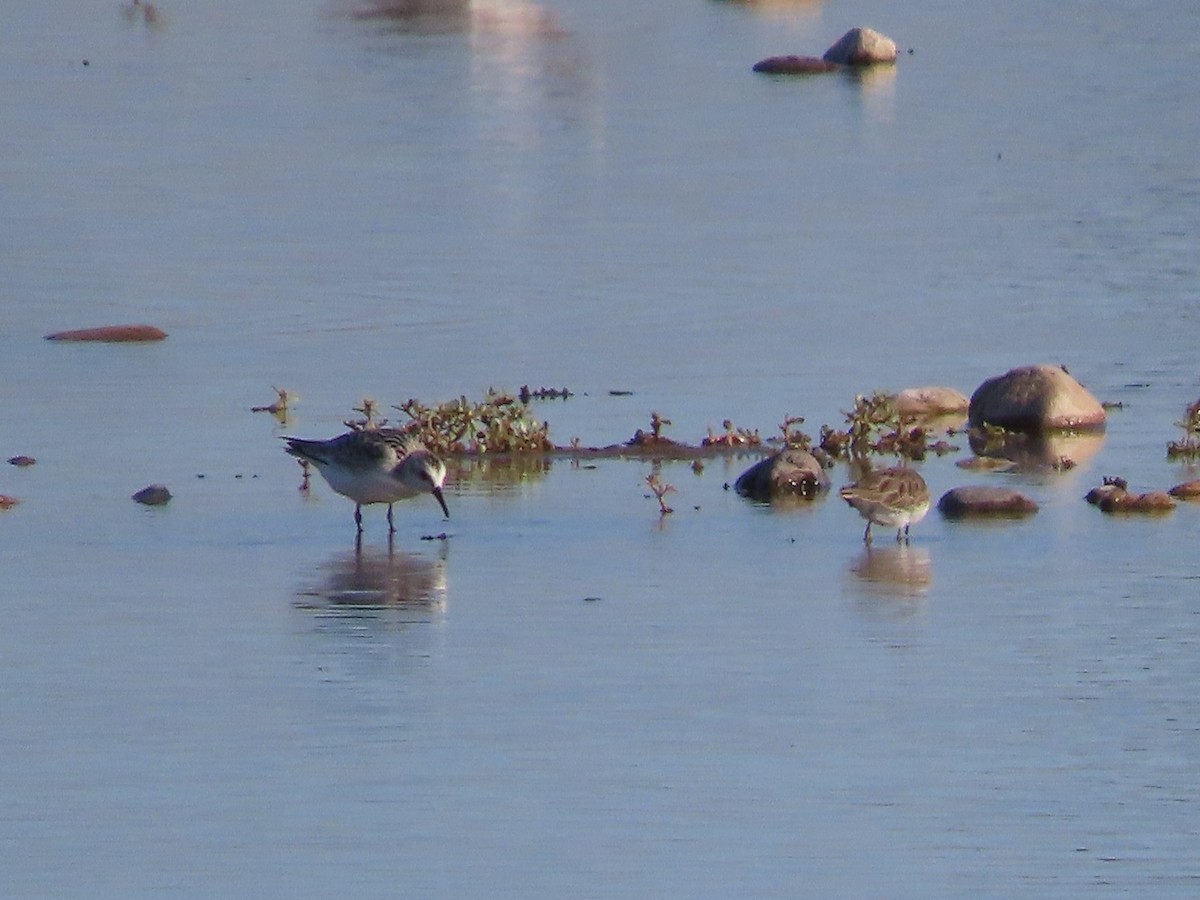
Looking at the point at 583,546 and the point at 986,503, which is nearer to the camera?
the point at 583,546

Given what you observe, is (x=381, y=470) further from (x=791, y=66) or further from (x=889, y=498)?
(x=791, y=66)

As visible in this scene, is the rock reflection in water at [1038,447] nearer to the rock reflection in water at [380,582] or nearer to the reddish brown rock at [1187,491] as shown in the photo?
the reddish brown rock at [1187,491]

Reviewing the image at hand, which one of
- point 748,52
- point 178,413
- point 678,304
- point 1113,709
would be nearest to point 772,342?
point 678,304

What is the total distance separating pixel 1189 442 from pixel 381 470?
14.8 ft

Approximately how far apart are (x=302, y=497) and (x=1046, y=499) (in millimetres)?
3717

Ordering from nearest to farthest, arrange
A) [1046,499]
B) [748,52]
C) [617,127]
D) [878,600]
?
[878,600] < [1046,499] < [617,127] < [748,52]

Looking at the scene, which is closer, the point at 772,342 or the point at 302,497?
the point at 302,497

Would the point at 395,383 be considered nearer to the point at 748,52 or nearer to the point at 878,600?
the point at 878,600

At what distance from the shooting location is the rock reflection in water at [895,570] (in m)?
13.8

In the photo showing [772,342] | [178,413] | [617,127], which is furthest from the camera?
[617,127]

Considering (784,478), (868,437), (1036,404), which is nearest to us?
(784,478)

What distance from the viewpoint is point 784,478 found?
15.9m

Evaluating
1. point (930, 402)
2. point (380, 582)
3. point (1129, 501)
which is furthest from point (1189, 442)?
point (380, 582)

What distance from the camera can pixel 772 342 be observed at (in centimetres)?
2081
